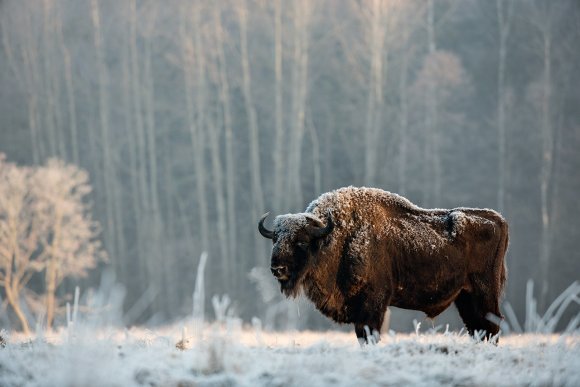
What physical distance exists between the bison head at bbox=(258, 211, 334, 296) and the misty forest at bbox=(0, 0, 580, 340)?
20.7 m

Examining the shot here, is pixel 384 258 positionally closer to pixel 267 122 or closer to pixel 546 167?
pixel 546 167

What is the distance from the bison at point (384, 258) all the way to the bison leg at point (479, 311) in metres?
0.01

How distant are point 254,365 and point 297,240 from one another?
2.84 metres

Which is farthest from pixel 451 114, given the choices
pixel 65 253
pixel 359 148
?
pixel 65 253

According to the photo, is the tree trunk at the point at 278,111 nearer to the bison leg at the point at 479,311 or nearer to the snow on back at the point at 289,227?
the bison leg at the point at 479,311

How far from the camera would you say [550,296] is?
28.6 metres

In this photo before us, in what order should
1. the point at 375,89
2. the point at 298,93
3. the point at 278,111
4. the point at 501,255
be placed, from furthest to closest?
the point at 278,111, the point at 298,93, the point at 375,89, the point at 501,255

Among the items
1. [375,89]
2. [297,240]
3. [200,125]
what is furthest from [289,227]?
[200,125]

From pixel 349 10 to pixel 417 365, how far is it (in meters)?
30.6

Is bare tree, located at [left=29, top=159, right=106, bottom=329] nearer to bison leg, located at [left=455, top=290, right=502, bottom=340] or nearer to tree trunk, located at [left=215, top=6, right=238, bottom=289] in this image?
tree trunk, located at [left=215, top=6, right=238, bottom=289]

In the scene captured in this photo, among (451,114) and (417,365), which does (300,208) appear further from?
(417,365)

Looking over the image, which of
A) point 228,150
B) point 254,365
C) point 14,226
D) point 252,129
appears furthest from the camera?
point 228,150

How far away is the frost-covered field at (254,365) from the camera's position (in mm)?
4676

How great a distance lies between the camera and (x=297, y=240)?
25.5ft
